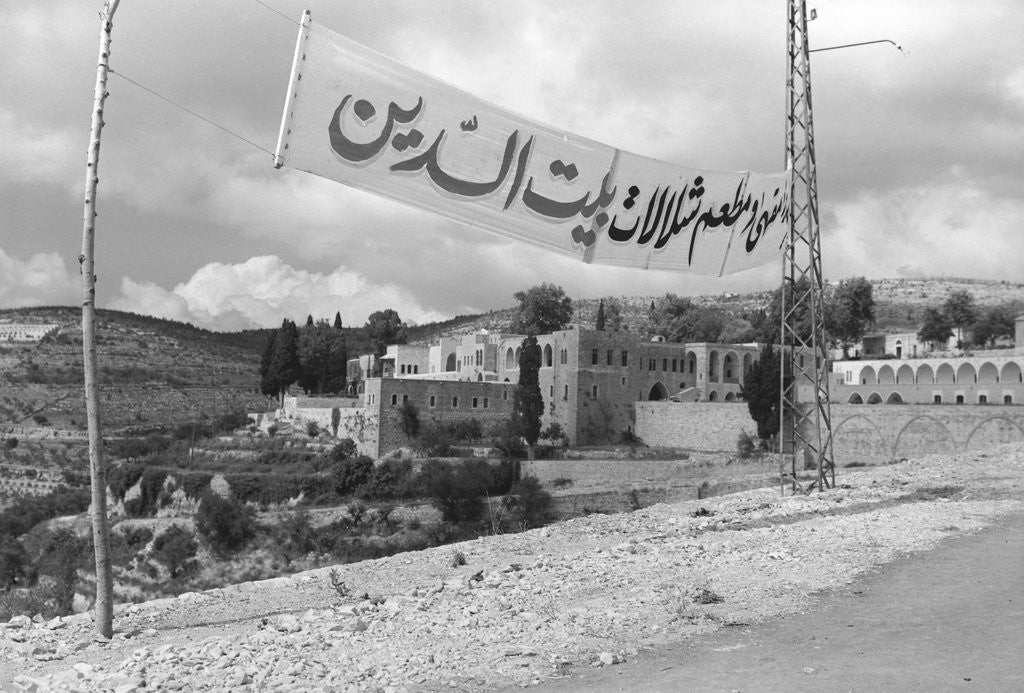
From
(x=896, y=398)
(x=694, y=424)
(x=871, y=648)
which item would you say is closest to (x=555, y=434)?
(x=694, y=424)

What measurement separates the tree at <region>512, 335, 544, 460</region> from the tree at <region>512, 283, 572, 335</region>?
613 inches

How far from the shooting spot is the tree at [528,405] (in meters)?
38.6

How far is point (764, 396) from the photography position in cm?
3506

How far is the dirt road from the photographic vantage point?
5.10 meters

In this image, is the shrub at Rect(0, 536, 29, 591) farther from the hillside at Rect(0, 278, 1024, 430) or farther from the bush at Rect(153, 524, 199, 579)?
the hillside at Rect(0, 278, 1024, 430)

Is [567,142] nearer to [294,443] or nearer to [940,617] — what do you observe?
[940,617]

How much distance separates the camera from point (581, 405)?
40.5 m

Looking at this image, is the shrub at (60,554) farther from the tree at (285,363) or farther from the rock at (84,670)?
the rock at (84,670)

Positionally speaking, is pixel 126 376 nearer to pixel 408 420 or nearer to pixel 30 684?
pixel 408 420

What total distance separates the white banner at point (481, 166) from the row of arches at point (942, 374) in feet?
121

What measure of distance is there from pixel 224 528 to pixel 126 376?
3653 cm

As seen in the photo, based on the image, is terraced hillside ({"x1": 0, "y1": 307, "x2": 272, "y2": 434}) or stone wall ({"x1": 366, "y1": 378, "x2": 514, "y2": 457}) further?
terraced hillside ({"x1": 0, "y1": 307, "x2": 272, "y2": 434})

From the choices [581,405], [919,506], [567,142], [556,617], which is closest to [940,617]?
[556,617]

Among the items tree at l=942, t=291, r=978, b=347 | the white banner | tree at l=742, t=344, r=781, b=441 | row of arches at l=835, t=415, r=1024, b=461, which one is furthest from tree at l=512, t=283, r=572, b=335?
the white banner
